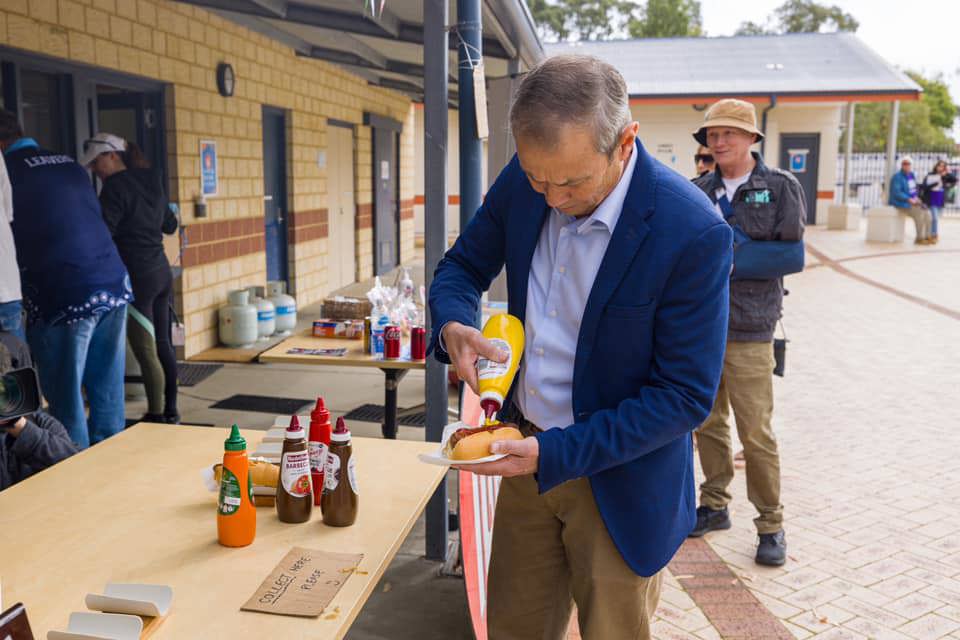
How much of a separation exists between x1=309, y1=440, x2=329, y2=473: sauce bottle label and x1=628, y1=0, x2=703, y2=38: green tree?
46.8 metres

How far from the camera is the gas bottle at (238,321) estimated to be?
7.92 m

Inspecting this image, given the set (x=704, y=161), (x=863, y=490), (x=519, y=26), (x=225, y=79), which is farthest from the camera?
(x=225, y=79)

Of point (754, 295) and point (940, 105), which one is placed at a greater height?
point (940, 105)

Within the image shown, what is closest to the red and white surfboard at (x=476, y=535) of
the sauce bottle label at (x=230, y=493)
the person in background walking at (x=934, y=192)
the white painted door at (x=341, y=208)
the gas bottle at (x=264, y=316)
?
the sauce bottle label at (x=230, y=493)

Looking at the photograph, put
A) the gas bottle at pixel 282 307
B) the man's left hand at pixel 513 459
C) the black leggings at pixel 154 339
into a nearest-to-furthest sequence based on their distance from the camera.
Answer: the man's left hand at pixel 513 459 < the black leggings at pixel 154 339 < the gas bottle at pixel 282 307

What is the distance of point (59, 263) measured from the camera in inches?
176

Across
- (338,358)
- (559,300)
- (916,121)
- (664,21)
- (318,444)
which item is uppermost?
(664,21)

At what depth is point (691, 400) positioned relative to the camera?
174cm

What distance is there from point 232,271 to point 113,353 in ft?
11.9

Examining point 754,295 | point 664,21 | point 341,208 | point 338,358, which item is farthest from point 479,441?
point 664,21

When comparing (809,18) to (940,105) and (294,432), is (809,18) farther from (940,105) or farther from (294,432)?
(294,432)

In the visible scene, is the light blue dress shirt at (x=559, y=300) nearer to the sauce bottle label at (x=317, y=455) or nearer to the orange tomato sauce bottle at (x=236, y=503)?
the sauce bottle label at (x=317, y=455)

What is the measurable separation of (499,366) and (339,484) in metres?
0.53

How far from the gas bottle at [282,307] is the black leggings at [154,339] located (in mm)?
2827
